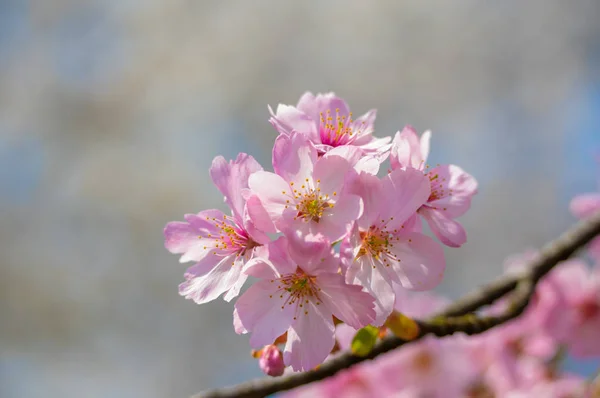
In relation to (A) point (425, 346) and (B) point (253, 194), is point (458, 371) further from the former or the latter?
(B) point (253, 194)

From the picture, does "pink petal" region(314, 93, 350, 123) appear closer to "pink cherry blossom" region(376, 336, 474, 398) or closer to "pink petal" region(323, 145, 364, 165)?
"pink petal" region(323, 145, 364, 165)

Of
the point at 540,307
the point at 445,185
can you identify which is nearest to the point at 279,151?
the point at 445,185

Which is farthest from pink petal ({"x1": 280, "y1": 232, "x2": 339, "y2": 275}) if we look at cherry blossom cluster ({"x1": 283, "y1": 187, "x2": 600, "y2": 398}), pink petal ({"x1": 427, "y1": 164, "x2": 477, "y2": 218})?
cherry blossom cluster ({"x1": 283, "y1": 187, "x2": 600, "y2": 398})

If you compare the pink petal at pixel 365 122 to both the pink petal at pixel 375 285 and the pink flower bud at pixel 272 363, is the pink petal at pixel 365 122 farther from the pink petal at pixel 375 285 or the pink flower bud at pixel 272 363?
the pink flower bud at pixel 272 363

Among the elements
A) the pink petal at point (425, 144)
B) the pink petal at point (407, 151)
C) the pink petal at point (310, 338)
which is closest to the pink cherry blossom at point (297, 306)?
the pink petal at point (310, 338)

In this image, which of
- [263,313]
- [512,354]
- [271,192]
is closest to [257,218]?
[271,192]

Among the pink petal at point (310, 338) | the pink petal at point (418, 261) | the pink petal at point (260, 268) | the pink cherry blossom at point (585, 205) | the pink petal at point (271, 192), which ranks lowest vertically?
the pink cherry blossom at point (585, 205)

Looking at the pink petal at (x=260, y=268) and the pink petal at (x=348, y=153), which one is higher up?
the pink petal at (x=348, y=153)
